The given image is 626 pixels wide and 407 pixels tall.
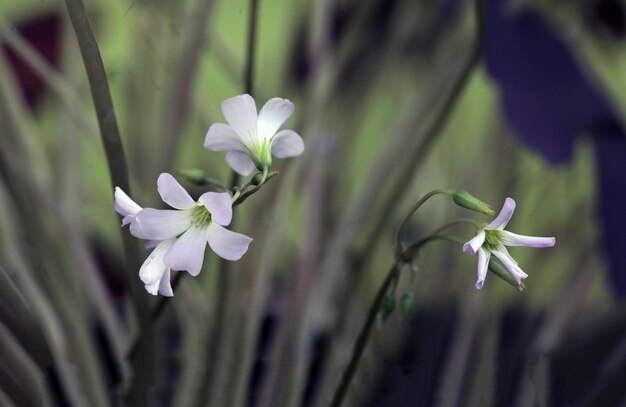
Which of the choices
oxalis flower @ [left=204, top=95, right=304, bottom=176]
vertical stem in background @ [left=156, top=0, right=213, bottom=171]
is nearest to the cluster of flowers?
oxalis flower @ [left=204, top=95, right=304, bottom=176]

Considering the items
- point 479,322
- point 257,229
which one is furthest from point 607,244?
point 257,229

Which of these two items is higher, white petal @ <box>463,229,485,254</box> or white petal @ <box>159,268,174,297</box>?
white petal @ <box>159,268,174,297</box>

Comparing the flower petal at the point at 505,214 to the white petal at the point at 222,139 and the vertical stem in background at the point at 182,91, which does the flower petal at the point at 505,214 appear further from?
the vertical stem in background at the point at 182,91

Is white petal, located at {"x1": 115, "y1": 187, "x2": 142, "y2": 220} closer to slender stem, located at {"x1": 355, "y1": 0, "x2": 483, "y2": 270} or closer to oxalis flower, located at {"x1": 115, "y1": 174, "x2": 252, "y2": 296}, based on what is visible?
oxalis flower, located at {"x1": 115, "y1": 174, "x2": 252, "y2": 296}

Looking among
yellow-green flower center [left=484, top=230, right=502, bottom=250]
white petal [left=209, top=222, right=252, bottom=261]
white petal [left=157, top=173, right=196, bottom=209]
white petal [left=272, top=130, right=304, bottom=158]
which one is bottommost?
yellow-green flower center [left=484, top=230, right=502, bottom=250]

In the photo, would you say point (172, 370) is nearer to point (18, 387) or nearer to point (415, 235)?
point (18, 387)

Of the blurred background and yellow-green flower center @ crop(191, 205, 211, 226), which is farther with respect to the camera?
the blurred background
